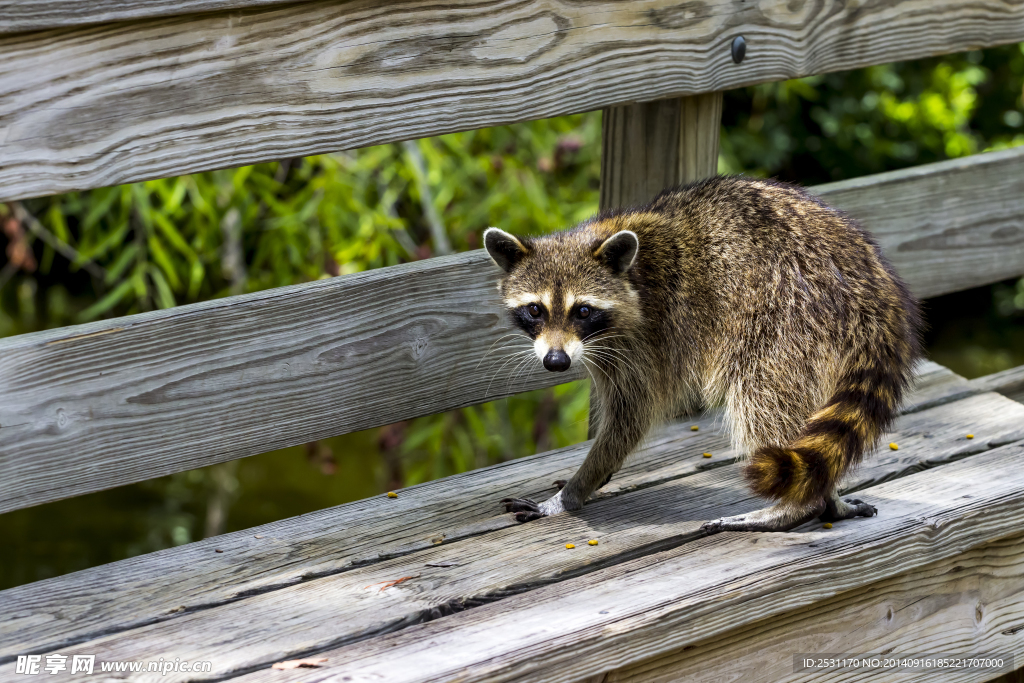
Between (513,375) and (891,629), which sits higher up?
(513,375)

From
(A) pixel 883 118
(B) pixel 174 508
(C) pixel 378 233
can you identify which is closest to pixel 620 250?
(C) pixel 378 233

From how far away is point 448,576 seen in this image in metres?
2.00

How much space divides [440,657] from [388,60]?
1.16m

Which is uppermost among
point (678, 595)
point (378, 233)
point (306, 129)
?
point (306, 129)

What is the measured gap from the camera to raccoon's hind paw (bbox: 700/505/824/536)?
7.06 ft

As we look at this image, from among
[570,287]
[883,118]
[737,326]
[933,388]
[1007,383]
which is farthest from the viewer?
[883,118]

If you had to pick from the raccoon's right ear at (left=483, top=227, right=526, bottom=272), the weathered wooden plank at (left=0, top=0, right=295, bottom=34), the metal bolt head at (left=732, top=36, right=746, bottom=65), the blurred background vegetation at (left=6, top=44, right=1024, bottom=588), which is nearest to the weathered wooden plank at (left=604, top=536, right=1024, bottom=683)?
the raccoon's right ear at (left=483, top=227, right=526, bottom=272)

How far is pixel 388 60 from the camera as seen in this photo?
2.13 meters

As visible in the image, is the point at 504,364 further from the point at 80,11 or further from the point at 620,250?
the point at 80,11

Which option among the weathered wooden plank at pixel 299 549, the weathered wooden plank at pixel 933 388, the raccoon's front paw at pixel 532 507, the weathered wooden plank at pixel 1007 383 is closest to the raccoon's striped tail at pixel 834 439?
the weathered wooden plank at pixel 299 549

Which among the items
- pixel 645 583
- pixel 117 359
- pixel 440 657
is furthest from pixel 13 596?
pixel 645 583

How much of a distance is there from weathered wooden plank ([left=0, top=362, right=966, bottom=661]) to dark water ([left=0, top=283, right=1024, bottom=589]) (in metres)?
2.60

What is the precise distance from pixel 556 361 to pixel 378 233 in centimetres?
144

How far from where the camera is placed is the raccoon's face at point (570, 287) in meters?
2.32
